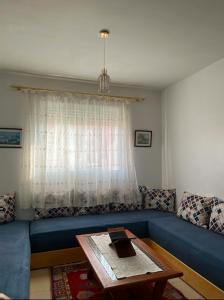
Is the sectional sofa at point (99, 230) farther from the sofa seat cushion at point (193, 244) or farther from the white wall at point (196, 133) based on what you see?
the white wall at point (196, 133)

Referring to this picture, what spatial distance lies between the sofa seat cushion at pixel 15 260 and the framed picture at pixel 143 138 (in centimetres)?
184

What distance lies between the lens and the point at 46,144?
2.99m

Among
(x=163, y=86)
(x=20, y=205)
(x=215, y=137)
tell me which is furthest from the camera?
(x=163, y=86)

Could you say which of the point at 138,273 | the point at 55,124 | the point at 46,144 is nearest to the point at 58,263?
A: the point at 138,273

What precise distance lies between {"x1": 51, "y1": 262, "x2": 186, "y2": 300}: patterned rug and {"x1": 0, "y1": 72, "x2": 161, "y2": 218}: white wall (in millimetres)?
A: 1249

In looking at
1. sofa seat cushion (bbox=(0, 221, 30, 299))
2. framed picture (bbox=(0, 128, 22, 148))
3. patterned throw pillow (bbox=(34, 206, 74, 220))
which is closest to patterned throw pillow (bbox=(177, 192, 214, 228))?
patterned throw pillow (bbox=(34, 206, 74, 220))

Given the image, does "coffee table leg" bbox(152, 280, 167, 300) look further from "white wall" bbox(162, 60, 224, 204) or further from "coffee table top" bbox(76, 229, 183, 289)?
"white wall" bbox(162, 60, 224, 204)

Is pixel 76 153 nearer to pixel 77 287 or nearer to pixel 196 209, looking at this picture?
pixel 196 209

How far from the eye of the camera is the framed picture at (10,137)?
9.54ft

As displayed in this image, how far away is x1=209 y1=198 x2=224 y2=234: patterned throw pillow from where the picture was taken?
2308 millimetres

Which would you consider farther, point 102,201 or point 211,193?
point 102,201

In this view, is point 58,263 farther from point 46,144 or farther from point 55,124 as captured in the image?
point 55,124

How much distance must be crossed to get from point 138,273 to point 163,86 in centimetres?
266

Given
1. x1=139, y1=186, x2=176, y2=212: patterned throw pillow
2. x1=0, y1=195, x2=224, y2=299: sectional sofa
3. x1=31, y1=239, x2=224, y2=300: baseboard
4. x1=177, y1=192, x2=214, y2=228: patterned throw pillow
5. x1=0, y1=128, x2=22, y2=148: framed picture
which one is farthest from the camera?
x1=139, y1=186, x2=176, y2=212: patterned throw pillow
